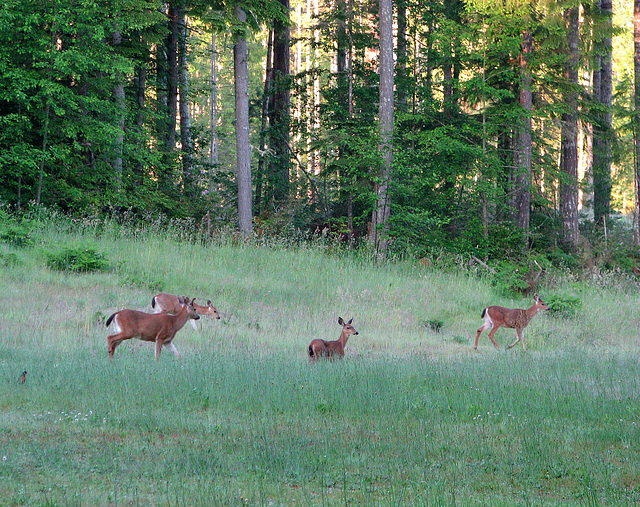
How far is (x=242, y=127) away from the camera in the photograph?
22.4 meters

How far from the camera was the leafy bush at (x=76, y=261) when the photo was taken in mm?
16689

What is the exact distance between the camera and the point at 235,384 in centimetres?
915

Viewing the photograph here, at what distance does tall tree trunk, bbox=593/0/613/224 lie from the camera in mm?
26484

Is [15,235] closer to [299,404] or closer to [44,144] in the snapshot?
[44,144]

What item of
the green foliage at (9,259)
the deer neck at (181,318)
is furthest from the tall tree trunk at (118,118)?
the deer neck at (181,318)

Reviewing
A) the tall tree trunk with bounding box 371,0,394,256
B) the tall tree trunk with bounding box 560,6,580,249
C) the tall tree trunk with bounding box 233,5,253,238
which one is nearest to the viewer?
the tall tree trunk with bounding box 233,5,253,238

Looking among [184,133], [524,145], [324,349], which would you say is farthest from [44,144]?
[524,145]

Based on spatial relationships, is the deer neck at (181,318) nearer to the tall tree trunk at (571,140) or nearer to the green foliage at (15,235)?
the green foliage at (15,235)

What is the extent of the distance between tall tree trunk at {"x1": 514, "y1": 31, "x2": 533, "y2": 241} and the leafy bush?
1261cm

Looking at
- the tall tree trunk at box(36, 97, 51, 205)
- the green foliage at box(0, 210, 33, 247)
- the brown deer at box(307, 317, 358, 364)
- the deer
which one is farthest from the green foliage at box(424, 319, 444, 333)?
the tall tree trunk at box(36, 97, 51, 205)

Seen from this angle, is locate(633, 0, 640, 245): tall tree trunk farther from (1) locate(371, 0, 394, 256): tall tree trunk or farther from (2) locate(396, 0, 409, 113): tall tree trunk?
(1) locate(371, 0, 394, 256): tall tree trunk

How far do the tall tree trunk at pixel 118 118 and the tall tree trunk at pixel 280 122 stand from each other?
6.07 meters

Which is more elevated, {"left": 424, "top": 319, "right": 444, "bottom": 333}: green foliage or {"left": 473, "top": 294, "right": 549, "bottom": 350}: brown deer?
{"left": 473, "top": 294, "right": 549, "bottom": 350}: brown deer

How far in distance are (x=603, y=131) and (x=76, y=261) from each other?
65.8 feet
